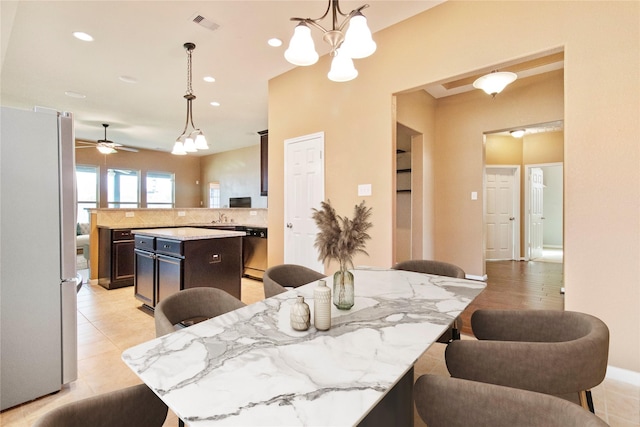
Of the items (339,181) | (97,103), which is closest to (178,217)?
(97,103)

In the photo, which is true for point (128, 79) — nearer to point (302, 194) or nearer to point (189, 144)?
point (189, 144)

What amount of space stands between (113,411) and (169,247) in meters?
2.54

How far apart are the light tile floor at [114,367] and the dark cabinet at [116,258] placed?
565 mm

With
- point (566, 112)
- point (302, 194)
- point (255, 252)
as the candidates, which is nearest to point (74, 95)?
point (255, 252)

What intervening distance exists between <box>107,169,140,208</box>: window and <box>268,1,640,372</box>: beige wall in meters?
7.52

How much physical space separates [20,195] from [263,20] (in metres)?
2.56

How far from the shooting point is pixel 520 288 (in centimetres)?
427

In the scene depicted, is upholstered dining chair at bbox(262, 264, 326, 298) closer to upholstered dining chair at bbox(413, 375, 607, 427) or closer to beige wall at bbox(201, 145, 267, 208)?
upholstered dining chair at bbox(413, 375, 607, 427)

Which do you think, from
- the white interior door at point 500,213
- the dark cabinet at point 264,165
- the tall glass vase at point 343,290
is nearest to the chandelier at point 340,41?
the tall glass vase at point 343,290

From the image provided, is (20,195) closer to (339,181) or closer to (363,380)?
(363,380)

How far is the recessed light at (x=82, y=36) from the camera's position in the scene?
3.25m

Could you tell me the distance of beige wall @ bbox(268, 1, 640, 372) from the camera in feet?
6.73

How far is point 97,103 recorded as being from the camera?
546 centimetres

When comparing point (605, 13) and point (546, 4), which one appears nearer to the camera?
point (605, 13)
